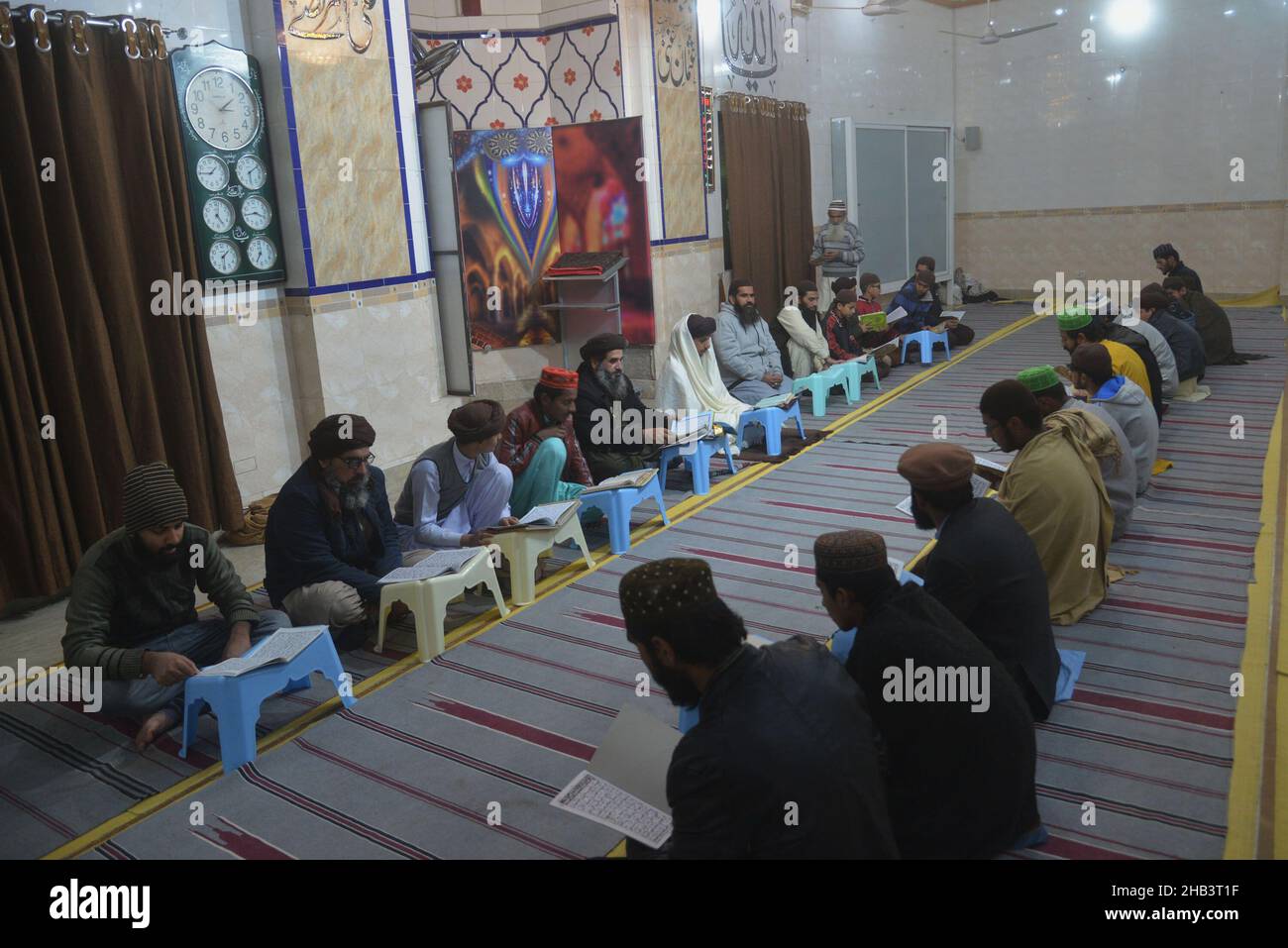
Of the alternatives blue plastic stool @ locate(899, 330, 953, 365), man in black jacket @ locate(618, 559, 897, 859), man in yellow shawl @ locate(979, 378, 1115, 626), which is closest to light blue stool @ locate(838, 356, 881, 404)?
blue plastic stool @ locate(899, 330, 953, 365)

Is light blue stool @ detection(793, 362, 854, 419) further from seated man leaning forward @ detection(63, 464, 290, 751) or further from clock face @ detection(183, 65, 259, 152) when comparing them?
seated man leaning forward @ detection(63, 464, 290, 751)

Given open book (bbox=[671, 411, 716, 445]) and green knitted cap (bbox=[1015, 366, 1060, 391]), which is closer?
green knitted cap (bbox=[1015, 366, 1060, 391])

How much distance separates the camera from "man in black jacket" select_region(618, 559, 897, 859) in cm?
191

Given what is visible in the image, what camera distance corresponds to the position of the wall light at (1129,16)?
12094 millimetres

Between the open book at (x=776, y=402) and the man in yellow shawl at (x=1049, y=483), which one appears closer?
the man in yellow shawl at (x=1049, y=483)

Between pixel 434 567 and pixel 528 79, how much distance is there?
6.13 metres

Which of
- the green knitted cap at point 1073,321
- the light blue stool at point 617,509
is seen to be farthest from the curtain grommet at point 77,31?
the green knitted cap at point 1073,321

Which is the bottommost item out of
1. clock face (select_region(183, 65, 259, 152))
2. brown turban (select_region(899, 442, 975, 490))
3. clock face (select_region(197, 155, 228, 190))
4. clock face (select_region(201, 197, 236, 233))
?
brown turban (select_region(899, 442, 975, 490))

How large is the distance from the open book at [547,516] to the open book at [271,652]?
1051 mm

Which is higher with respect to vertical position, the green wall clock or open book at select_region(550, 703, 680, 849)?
the green wall clock

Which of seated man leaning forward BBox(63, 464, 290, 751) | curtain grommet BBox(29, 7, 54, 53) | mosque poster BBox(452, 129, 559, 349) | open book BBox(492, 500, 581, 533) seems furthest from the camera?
mosque poster BBox(452, 129, 559, 349)

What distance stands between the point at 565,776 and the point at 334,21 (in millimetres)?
4744

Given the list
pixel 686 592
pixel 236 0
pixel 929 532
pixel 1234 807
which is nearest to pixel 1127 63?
pixel 929 532

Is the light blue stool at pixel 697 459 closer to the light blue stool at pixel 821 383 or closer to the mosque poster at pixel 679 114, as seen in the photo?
the light blue stool at pixel 821 383
